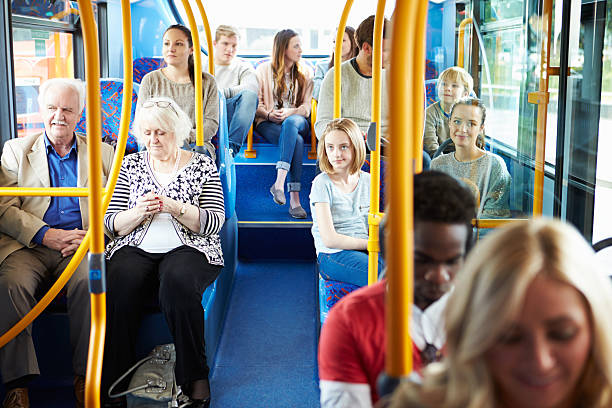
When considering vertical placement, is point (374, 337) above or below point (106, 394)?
above

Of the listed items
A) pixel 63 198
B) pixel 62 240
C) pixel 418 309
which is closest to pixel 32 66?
pixel 63 198

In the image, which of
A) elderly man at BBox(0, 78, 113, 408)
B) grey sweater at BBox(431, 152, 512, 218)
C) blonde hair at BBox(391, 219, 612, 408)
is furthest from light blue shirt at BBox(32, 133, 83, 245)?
blonde hair at BBox(391, 219, 612, 408)

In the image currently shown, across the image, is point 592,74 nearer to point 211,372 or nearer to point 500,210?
point 500,210

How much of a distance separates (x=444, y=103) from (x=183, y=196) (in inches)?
65.5

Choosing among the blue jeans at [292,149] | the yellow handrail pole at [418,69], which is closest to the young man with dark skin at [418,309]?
the yellow handrail pole at [418,69]

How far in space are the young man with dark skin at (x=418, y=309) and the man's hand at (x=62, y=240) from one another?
2.11 meters

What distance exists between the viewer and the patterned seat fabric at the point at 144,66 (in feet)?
18.7

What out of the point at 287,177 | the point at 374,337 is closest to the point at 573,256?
the point at 374,337

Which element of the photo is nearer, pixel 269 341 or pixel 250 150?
pixel 269 341

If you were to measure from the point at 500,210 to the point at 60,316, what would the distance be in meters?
2.08

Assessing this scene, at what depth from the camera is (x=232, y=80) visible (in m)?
6.16

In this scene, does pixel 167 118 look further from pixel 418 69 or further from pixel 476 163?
pixel 418 69

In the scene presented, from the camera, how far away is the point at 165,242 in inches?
132

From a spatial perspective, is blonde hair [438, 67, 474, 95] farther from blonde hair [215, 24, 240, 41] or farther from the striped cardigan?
blonde hair [215, 24, 240, 41]
